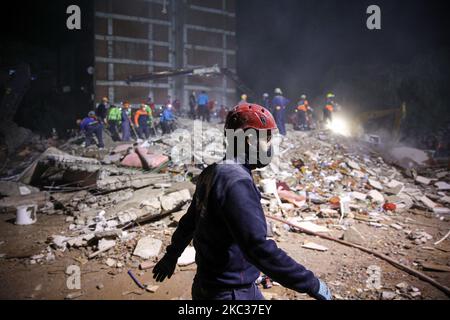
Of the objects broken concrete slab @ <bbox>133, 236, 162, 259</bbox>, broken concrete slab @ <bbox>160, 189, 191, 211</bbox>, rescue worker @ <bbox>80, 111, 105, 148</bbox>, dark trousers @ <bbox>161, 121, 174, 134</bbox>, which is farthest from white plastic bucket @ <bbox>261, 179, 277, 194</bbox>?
Answer: rescue worker @ <bbox>80, 111, 105, 148</bbox>

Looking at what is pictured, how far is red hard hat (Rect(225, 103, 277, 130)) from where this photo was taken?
1.78m

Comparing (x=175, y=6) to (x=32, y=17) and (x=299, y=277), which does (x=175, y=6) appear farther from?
(x=299, y=277)

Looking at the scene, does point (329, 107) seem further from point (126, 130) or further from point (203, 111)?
point (126, 130)

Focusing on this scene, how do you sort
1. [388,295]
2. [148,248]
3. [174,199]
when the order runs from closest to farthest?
[388,295], [148,248], [174,199]

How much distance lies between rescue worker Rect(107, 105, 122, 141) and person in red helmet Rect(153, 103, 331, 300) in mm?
11005

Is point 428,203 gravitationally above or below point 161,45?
below

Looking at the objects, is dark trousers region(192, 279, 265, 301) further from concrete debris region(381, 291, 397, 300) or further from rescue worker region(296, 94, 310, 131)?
rescue worker region(296, 94, 310, 131)

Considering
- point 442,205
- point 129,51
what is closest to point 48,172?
point 129,51

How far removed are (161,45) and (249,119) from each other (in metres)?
15.1

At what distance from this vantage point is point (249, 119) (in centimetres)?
178

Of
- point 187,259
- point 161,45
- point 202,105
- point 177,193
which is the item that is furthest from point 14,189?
point 161,45

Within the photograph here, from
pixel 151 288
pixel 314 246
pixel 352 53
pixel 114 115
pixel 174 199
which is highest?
pixel 352 53

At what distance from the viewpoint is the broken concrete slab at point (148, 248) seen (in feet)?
14.4

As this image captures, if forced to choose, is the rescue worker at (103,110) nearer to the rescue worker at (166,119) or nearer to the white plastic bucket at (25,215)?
the rescue worker at (166,119)
